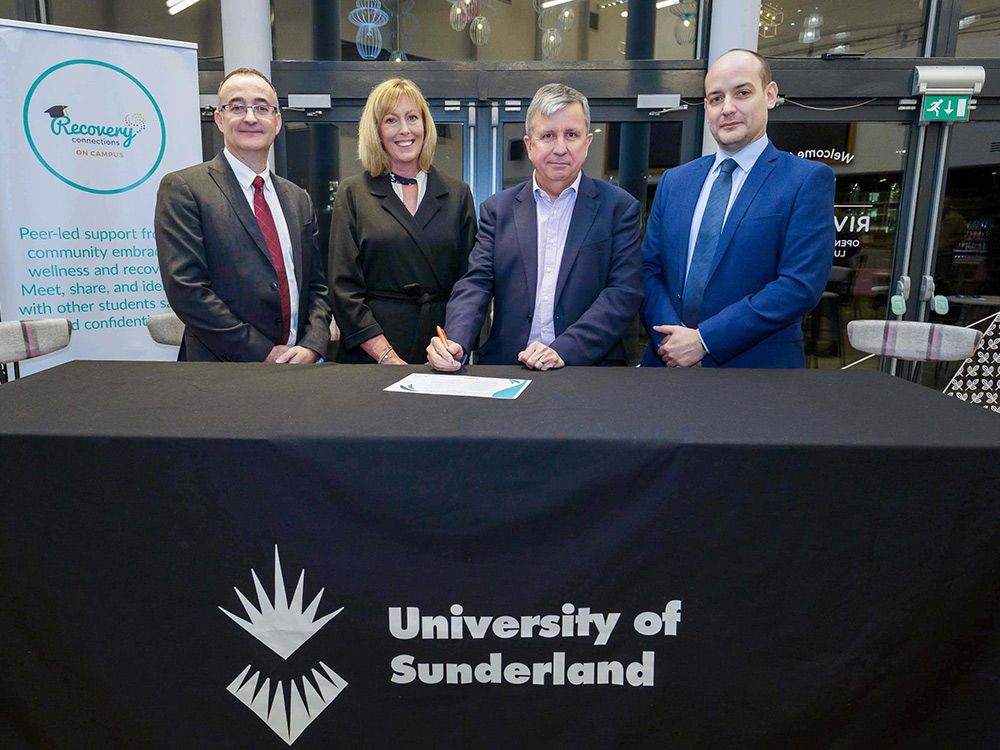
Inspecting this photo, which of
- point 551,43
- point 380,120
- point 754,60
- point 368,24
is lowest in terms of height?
point 380,120

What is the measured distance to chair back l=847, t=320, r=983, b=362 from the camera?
1952 millimetres

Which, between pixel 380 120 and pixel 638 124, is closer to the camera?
pixel 380 120

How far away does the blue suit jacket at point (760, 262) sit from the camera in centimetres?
186

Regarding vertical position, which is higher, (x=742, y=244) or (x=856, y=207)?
(x=856, y=207)

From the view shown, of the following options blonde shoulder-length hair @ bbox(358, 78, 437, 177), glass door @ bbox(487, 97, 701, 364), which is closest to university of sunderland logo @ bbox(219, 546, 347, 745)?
blonde shoulder-length hair @ bbox(358, 78, 437, 177)

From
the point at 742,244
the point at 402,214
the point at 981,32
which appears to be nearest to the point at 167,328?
the point at 402,214

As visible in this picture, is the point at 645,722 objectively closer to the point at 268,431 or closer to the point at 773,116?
the point at 268,431

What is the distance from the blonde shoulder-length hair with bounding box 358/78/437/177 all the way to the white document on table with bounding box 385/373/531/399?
1.00 metres

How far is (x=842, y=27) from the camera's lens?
4.28 meters

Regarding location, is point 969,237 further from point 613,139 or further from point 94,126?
point 94,126

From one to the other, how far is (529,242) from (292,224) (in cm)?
79

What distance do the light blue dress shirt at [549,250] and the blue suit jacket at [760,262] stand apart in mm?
298

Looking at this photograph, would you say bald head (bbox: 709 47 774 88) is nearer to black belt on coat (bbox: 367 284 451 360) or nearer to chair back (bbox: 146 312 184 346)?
black belt on coat (bbox: 367 284 451 360)

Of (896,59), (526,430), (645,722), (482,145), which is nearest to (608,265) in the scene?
(526,430)
